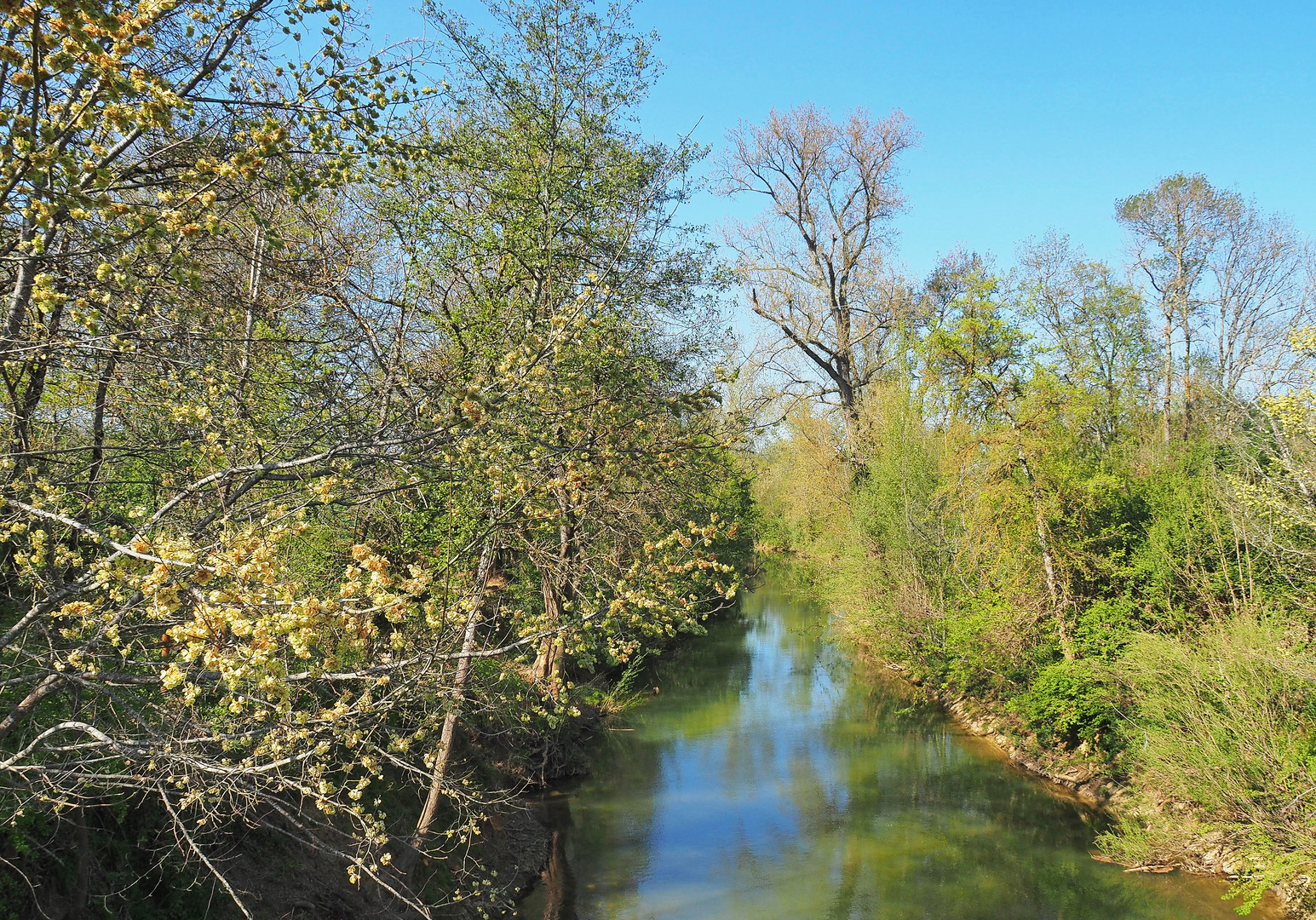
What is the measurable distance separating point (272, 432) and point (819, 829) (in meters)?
9.50

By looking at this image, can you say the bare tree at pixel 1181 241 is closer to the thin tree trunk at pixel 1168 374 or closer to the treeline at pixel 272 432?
the thin tree trunk at pixel 1168 374

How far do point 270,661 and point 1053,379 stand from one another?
1349 cm

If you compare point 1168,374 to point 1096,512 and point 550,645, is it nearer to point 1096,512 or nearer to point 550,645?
point 1096,512

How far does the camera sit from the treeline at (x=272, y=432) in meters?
3.17

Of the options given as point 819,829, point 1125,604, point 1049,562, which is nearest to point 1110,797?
point 1125,604

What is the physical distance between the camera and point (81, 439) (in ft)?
17.5

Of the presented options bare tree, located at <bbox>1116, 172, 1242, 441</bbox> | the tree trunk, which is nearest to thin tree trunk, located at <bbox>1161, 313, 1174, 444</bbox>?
bare tree, located at <bbox>1116, 172, 1242, 441</bbox>

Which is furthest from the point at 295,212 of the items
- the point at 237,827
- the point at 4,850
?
the point at 237,827

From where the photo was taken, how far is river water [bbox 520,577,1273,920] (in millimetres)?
9445

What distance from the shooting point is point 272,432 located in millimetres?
4746

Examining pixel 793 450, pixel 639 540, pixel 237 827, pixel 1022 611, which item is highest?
pixel 793 450

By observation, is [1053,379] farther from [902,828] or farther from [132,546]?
[132,546]

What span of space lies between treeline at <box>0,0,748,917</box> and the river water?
241 centimetres

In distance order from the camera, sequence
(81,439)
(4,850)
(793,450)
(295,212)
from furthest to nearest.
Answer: (793,450) < (295,212) < (81,439) < (4,850)
